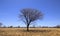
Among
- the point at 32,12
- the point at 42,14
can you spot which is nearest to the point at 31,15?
the point at 32,12

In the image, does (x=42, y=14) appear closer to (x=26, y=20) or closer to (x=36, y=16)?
(x=36, y=16)

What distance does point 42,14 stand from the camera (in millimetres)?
43344

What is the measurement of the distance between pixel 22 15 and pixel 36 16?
493cm

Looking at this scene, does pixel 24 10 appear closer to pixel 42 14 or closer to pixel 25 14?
pixel 25 14

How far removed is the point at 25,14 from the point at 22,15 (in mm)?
1203

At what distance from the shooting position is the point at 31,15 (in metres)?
42.3

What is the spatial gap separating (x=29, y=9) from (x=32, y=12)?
1604 millimetres

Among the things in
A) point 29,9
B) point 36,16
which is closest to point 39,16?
point 36,16

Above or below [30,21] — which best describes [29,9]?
above

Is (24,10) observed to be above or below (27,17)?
above

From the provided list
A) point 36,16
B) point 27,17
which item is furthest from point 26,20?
point 36,16

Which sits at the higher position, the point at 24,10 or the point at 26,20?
the point at 24,10

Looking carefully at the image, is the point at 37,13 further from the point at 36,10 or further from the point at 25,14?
the point at 25,14

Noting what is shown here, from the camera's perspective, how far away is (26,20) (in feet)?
139
